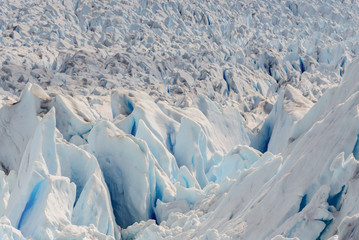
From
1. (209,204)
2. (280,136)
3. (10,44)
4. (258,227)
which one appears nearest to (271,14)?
(10,44)

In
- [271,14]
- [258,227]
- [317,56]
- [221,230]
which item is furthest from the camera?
[271,14]

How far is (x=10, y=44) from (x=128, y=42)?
6.29 meters

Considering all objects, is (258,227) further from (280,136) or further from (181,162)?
(280,136)

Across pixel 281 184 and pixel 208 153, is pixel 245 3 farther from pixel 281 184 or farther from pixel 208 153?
pixel 281 184

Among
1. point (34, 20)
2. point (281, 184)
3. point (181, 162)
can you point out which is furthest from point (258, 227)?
point (34, 20)

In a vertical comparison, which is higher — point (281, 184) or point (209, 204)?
point (281, 184)

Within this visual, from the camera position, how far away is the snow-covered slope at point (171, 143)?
4031mm

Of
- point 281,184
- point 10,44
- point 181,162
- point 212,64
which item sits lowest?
point 10,44

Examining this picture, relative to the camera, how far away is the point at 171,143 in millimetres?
10297

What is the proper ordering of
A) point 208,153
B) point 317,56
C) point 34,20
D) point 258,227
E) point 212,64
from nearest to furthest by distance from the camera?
point 258,227
point 208,153
point 212,64
point 317,56
point 34,20

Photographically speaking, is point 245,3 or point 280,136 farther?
point 245,3

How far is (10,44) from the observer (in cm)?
2556

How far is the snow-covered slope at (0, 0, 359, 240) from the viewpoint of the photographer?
4.03m

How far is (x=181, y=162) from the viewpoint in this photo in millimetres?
9688
